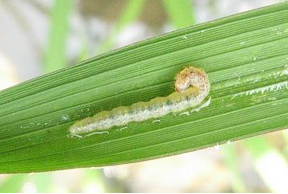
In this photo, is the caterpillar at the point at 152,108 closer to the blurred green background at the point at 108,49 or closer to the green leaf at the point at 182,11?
the green leaf at the point at 182,11

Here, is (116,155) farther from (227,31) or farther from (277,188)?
(277,188)

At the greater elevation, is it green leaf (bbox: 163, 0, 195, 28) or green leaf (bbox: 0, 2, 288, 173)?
green leaf (bbox: 163, 0, 195, 28)

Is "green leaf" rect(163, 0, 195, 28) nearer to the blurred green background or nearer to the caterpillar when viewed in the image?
the caterpillar

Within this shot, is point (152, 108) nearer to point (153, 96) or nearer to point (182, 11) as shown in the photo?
point (153, 96)

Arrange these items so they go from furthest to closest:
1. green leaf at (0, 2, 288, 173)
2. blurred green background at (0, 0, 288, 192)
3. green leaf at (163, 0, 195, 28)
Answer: blurred green background at (0, 0, 288, 192) → green leaf at (163, 0, 195, 28) → green leaf at (0, 2, 288, 173)

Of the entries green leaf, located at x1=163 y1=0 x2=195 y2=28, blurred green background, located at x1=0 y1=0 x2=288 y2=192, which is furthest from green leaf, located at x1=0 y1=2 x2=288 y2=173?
blurred green background, located at x1=0 y1=0 x2=288 y2=192

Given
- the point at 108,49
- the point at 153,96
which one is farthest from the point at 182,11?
the point at 108,49

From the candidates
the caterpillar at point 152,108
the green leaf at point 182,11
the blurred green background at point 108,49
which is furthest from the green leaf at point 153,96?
the blurred green background at point 108,49
